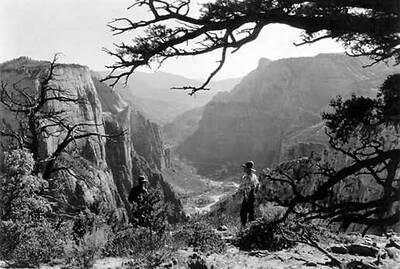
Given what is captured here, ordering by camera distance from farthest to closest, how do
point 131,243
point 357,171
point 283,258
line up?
point 283,258, point 131,243, point 357,171

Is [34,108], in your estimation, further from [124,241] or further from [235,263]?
[235,263]

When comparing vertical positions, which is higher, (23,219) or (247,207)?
(23,219)

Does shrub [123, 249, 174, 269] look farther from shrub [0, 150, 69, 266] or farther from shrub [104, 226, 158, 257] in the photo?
shrub [0, 150, 69, 266]

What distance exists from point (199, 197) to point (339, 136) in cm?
16937

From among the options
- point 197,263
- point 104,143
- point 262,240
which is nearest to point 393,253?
point 262,240

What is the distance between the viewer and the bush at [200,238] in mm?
9477

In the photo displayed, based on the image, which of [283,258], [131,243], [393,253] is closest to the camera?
[131,243]

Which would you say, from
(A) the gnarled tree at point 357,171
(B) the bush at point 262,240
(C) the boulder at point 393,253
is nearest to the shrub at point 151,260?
(A) the gnarled tree at point 357,171

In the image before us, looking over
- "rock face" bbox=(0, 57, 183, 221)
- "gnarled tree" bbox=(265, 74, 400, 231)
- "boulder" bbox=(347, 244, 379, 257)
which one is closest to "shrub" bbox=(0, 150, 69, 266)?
"gnarled tree" bbox=(265, 74, 400, 231)

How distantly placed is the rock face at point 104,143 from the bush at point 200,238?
38552mm

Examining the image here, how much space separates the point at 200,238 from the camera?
989cm

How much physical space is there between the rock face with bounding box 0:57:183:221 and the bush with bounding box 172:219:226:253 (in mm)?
38552

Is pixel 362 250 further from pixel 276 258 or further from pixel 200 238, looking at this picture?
pixel 200 238

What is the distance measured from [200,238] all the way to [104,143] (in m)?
102
